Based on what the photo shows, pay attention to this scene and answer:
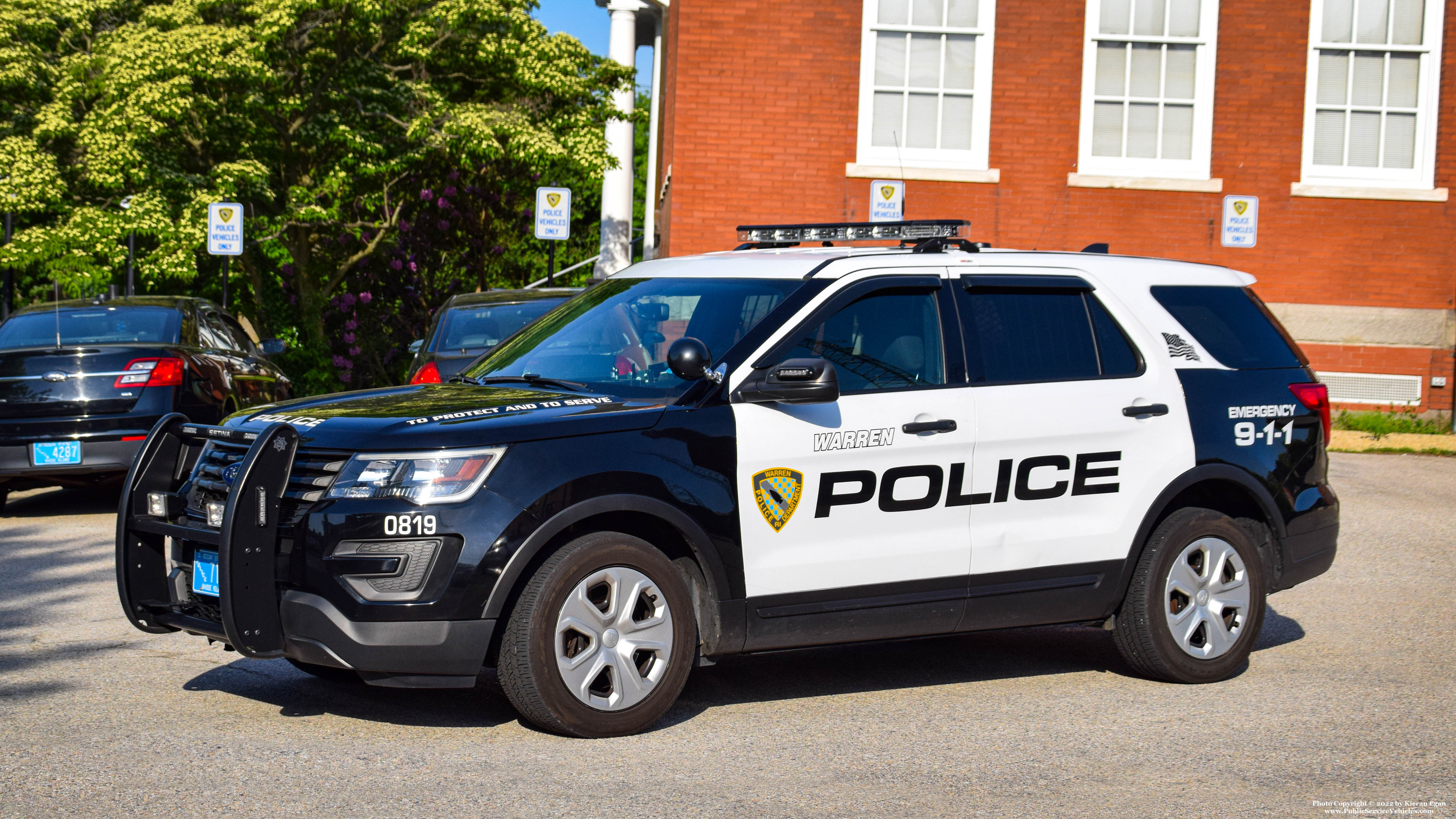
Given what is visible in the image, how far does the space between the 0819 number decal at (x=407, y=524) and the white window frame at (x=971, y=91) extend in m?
15.6

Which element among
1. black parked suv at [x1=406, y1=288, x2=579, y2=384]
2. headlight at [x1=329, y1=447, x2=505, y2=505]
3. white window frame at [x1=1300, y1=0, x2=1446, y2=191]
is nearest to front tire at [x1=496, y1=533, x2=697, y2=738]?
headlight at [x1=329, y1=447, x2=505, y2=505]

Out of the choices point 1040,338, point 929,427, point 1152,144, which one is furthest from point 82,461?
point 1152,144

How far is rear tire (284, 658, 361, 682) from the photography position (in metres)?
5.84

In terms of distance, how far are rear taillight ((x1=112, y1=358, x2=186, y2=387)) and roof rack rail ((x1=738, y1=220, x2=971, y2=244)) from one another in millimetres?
5766

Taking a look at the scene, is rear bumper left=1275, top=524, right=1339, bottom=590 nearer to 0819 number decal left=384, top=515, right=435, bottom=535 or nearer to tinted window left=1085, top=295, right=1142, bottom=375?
tinted window left=1085, top=295, right=1142, bottom=375

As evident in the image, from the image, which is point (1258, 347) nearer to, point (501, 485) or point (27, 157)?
point (501, 485)

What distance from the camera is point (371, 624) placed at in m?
4.88

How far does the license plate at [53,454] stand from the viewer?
1040cm

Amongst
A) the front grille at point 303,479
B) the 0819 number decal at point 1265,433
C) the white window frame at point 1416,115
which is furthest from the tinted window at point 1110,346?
the white window frame at point 1416,115

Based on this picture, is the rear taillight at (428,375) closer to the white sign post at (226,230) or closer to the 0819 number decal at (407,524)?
the 0819 number decal at (407,524)

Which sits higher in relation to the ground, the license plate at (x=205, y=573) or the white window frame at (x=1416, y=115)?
the white window frame at (x=1416, y=115)

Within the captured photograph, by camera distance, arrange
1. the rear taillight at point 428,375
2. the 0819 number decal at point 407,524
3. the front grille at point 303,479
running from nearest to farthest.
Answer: the 0819 number decal at point 407,524
the front grille at point 303,479
the rear taillight at point 428,375

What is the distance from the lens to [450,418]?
5.11 metres

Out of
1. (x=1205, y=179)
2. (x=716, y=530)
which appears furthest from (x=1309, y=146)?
(x=716, y=530)
